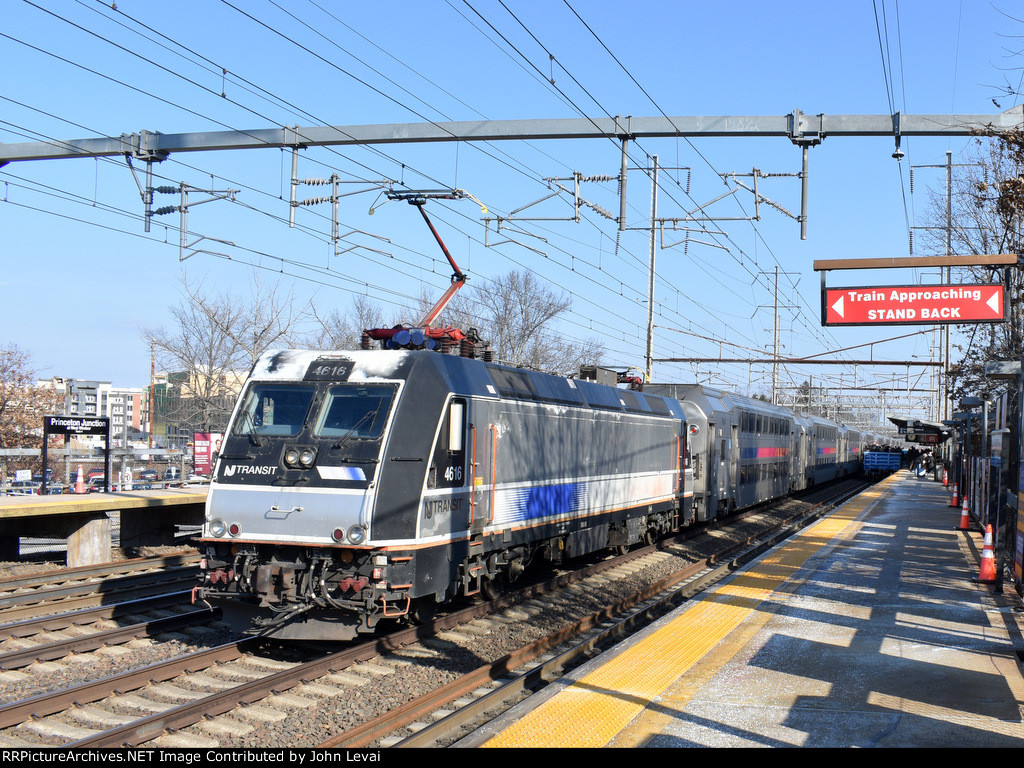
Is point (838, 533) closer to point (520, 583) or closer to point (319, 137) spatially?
point (520, 583)

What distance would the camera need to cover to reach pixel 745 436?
27125 millimetres

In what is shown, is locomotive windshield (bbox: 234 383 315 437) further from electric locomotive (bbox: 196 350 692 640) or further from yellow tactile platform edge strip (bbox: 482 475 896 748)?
yellow tactile platform edge strip (bbox: 482 475 896 748)

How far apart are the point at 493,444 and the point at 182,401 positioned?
109 feet

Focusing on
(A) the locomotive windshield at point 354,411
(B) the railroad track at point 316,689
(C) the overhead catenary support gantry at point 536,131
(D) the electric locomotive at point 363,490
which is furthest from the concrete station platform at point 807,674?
(C) the overhead catenary support gantry at point 536,131

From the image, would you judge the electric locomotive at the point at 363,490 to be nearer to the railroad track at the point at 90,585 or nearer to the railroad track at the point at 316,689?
the railroad track at the point at 316,689

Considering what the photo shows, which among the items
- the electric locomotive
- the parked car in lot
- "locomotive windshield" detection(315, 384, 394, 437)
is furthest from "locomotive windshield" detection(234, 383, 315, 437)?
the parked car in lot

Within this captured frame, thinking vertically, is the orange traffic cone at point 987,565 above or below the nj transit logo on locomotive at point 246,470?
below

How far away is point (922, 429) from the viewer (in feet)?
145

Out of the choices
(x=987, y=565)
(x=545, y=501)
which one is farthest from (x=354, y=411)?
(x=987, y=565)

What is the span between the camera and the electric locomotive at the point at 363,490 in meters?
9.31

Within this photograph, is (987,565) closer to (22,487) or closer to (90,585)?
(90,585)

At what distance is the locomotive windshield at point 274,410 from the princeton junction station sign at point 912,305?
7654 mm

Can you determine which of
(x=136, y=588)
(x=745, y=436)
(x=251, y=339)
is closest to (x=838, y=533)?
(x=745, y=436)

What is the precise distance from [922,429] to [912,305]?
34617 mm
